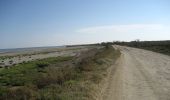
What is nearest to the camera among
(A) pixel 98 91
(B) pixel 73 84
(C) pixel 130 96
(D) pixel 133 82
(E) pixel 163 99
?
(E) pixel 163 99

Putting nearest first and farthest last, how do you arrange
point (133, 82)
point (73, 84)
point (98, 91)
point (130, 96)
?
point (130, 96), point (98, 91), point (73, 84), point (133, 82)

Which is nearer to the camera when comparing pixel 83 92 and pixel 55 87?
pixel 83 92

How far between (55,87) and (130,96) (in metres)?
4.43

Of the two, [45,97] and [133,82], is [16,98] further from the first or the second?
[133,82]

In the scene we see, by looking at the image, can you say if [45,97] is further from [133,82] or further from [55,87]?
[133,82]

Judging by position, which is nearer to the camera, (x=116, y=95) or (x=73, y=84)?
(x=116, y=95)

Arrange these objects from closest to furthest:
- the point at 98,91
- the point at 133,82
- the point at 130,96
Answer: the point at 130,96
the point at 98,91
the point at 133,82

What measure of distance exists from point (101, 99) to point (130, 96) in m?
1.46

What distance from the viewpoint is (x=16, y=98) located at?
42.4ft

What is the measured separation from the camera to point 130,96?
1317 cm

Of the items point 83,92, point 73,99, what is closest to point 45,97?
point 73,99

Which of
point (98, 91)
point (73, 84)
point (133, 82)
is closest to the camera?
point (98, 91)

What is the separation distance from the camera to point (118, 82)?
1773 centimetres

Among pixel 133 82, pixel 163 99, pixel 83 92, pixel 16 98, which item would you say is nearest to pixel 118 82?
pixel 133 82
